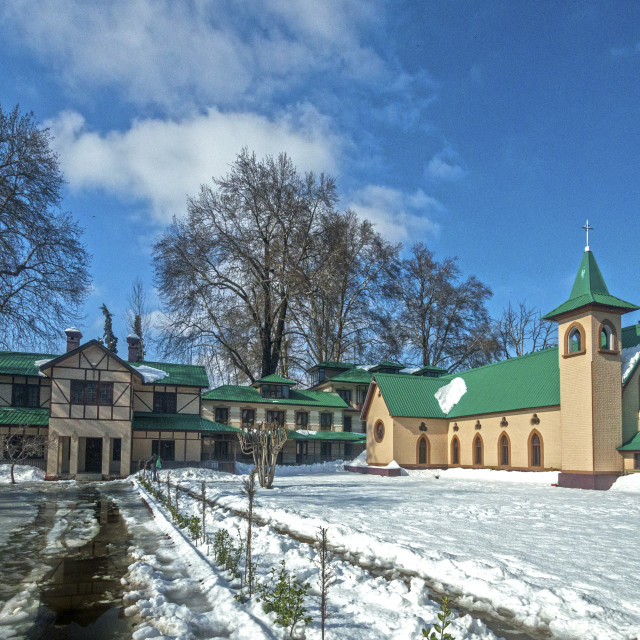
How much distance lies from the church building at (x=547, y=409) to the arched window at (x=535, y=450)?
0.05 m

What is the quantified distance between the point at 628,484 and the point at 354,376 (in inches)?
1027

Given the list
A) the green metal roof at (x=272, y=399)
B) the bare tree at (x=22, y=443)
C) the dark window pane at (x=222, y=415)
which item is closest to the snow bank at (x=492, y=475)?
the green metal roof at (x=272, y=399)

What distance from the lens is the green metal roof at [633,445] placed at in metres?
24.0

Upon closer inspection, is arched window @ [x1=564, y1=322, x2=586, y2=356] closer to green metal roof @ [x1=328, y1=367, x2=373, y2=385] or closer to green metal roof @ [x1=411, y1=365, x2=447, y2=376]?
green metal roof @ [x1=411, y1=365, x2=447, y2=376]

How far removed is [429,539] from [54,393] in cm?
2544

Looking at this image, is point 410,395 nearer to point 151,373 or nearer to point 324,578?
→ point 151,373

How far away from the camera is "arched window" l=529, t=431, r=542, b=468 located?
92.2 ft

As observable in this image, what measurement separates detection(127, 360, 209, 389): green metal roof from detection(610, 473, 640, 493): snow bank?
23.0 metres

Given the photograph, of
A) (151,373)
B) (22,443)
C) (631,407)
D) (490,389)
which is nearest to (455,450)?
(490,389)

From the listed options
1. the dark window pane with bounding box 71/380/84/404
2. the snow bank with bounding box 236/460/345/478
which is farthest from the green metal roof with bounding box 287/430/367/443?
the dark window pane with bounding box 71/380/84/404

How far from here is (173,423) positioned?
3500 cm

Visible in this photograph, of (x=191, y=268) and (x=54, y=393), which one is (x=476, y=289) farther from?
(x=54, y=393)

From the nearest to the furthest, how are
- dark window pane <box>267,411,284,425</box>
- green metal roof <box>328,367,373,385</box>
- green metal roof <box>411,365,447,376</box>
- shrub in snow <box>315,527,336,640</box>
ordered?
shrub in snow <box>315,527,336,640</box> < dark window pane <box>267,411,284,425</box> < green metal roof <box>411,365,447,376</box> < green metal roof <box>328,367,373,385</box>

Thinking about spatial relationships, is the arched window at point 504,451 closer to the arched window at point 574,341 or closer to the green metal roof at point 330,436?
the arched window at point 574,341
